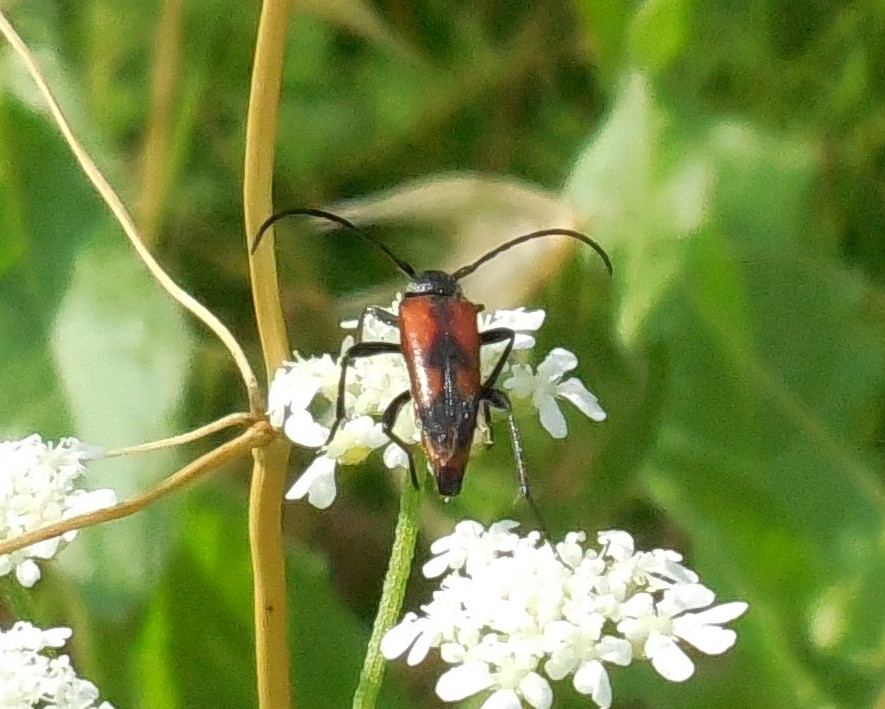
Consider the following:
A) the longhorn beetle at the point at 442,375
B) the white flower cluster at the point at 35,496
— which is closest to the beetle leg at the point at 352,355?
the longhorn beetle at the point at 442,375

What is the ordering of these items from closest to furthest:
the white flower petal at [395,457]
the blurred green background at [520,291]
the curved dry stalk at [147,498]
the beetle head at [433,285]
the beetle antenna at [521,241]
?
1. the curved dry stalk at [147,498]
2. the white flower petal at [395,457]
3. the beetle head at [433,285]
4. the beetle antenna at [521,241]
5. the blurred green background at [520,291]

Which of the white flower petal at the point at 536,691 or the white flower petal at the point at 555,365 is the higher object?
the white flower petal at the point at 555,365

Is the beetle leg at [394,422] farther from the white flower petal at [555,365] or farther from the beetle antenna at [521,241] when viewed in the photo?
the beetle antenna at [521,241]

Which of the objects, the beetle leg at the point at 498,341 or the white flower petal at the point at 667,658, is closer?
the white flower petal at the point at 667,658

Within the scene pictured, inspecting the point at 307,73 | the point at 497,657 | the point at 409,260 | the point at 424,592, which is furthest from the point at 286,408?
the point at 307,73

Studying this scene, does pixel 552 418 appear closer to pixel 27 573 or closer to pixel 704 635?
pixel 704 635

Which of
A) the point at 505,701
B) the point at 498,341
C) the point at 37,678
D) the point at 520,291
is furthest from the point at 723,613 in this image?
the point at 520,291

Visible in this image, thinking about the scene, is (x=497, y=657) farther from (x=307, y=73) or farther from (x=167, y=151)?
(x=307, y=73)

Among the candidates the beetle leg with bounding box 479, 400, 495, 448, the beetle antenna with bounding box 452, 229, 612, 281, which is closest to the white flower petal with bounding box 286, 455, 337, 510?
the beetle leg with bounding box 479, 400, 495, 448
